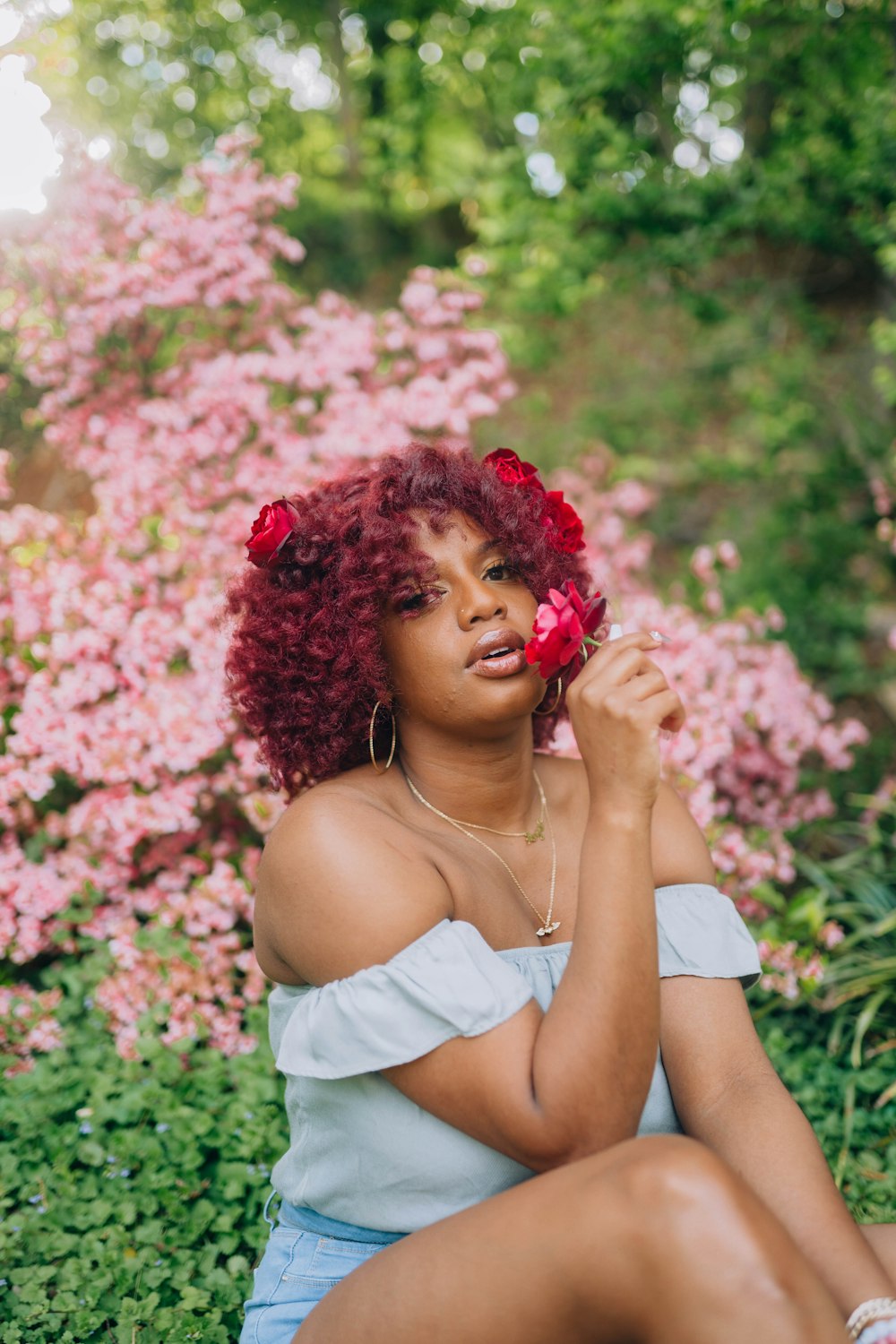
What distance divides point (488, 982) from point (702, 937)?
573 millimetres

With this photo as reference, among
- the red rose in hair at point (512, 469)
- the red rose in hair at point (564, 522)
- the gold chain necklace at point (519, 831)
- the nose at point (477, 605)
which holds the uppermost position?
the red rose in hair at point (512, 469)

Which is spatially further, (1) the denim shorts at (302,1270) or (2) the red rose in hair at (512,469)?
(2) the red rose in hair at (512,469)

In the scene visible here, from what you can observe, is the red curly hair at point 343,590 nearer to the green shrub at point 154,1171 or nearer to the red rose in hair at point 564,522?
the red rose in hair at point 564,522

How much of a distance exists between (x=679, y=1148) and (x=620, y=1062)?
0.50ft

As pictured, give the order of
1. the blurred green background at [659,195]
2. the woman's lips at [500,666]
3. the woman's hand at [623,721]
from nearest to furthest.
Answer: the woman's hand at [623,721], the woman's lips at [500,666], the blurred green background at [659,195]

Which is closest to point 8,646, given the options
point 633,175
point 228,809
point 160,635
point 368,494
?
point 160,635

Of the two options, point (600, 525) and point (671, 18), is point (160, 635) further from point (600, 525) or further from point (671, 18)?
point (671, 18)

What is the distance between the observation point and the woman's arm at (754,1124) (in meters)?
1.57

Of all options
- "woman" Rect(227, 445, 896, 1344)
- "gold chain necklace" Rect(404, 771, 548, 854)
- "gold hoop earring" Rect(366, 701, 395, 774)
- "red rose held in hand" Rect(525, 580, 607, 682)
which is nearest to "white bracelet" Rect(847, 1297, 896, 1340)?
"woman" Rect(227, 445, 896, 1344)

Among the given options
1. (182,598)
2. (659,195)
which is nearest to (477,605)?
(182,598)

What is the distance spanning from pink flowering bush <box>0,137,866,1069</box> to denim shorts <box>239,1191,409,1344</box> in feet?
3.17

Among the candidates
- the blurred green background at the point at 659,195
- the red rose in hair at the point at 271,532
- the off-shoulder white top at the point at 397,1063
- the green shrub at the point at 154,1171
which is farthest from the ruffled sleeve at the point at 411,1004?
the blurred green background at the point at 659,195

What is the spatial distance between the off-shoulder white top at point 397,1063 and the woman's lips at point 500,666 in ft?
1.50

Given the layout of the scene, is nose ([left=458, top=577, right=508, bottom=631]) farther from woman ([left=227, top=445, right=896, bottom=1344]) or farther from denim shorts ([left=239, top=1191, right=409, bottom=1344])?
denim shorts ([left=239, top=1191, right=409, bottom=1344])
